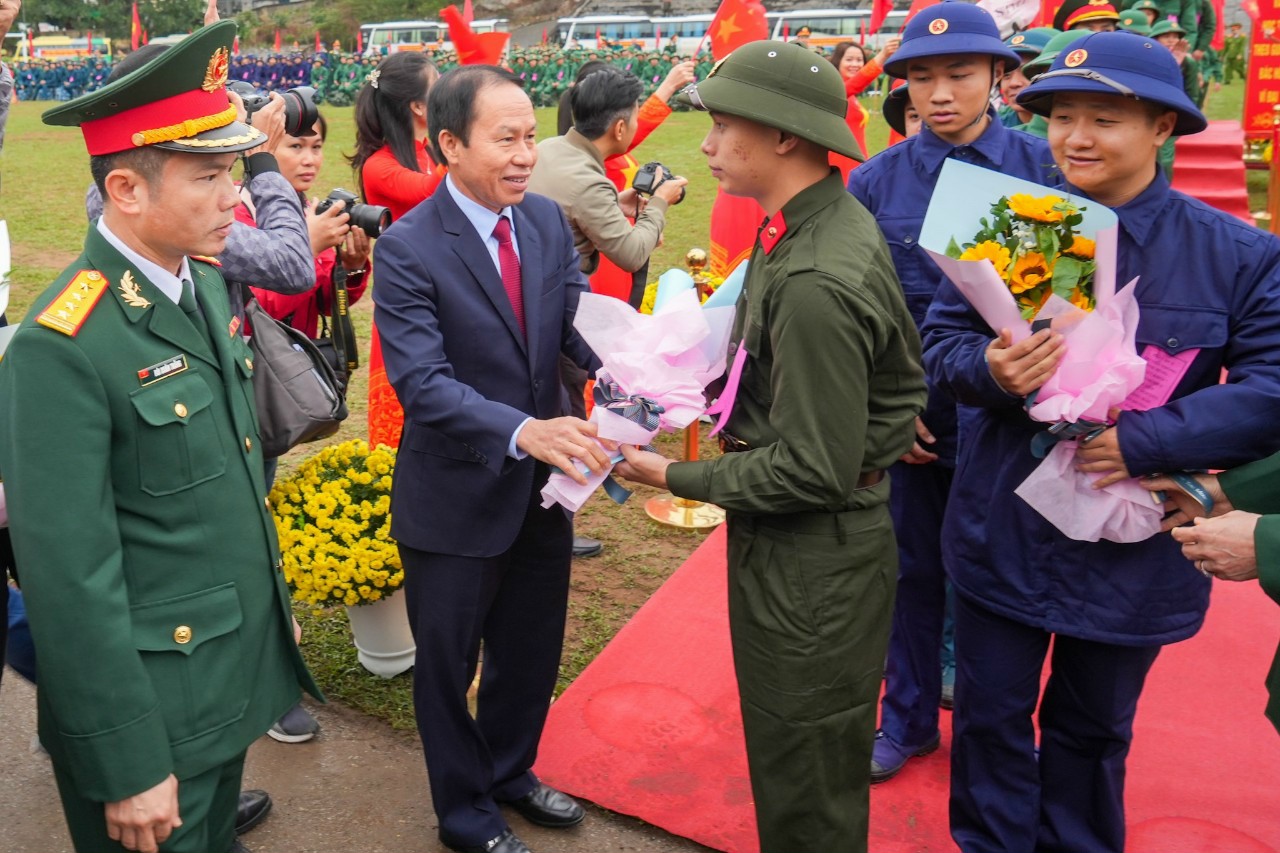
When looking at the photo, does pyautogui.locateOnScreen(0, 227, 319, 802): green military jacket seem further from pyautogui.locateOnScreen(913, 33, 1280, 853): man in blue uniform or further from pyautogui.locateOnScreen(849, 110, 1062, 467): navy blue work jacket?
pyautogui.locateOnScreen(849, 110, 1062, 467): navy blue work jacket

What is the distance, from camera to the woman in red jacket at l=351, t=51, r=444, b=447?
4.05 meters

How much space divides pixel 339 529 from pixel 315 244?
96 centimetres

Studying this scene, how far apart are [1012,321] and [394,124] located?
8.52 ft

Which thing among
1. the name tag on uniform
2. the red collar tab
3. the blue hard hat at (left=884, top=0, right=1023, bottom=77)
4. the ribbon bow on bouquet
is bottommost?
the ribbon bow on bouquet

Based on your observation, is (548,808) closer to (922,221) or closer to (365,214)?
(365,214)

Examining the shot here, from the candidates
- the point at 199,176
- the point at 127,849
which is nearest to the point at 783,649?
the point at 127,849

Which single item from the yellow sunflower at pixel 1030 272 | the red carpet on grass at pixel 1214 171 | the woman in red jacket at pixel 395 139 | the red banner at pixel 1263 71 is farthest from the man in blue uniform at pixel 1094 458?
the red banner at pixel 1263 71

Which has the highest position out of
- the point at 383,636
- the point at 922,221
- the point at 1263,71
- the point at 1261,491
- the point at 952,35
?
the point at 952,35

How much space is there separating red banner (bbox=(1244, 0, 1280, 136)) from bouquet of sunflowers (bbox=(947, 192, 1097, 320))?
10558 millimetres

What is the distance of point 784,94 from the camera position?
2268 millimetres

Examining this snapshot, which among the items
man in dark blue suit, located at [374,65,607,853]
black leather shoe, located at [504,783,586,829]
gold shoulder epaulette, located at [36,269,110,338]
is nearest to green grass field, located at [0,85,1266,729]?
black leather shoe, located at [504,783,586,829]

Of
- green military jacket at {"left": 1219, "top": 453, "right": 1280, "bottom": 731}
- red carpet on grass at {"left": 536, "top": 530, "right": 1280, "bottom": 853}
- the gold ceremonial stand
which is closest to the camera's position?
green military jacket at {"left": 1219, "top": 453, "right": 1280, "bottom": 731}

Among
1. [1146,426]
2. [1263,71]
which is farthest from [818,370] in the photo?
[1263,71]

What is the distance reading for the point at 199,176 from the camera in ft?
6.67
